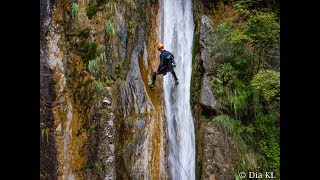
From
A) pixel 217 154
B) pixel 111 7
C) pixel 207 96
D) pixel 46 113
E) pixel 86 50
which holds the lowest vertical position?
pixel 217 154

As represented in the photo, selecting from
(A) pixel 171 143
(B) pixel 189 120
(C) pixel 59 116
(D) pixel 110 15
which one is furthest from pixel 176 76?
(C) pixel 59 116

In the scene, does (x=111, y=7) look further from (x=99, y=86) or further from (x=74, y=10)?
(x=99, y=86)

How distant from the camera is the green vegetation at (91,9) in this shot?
920cm

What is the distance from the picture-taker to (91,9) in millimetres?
9227

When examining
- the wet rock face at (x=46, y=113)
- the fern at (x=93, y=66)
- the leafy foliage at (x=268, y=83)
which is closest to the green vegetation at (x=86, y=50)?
the fern at (x=93, y=66)

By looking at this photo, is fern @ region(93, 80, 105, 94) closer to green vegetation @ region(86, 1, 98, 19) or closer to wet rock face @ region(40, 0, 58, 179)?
wet rock face @ region(40, 0, 58, 179)

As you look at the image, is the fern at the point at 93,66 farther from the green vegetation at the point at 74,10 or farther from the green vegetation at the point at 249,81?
the green vegetation at the point at 249,81

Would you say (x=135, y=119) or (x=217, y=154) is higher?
(x=135, y=119)

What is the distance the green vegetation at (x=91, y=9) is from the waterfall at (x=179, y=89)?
8.83 ft

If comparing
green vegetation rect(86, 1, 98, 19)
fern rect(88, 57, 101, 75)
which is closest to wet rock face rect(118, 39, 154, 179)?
fern rect(88, 57, 101, 75)

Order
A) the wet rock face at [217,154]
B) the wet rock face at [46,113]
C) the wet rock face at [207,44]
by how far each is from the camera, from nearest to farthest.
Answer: the wet rock face at [46,113] → the wet rock face at [217,154] → the wet rock face at [207,44]

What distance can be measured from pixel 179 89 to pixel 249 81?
7.67 feet

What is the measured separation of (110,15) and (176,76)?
2.96 m

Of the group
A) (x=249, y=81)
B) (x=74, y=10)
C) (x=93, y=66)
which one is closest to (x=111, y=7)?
(x=74, y=10)
